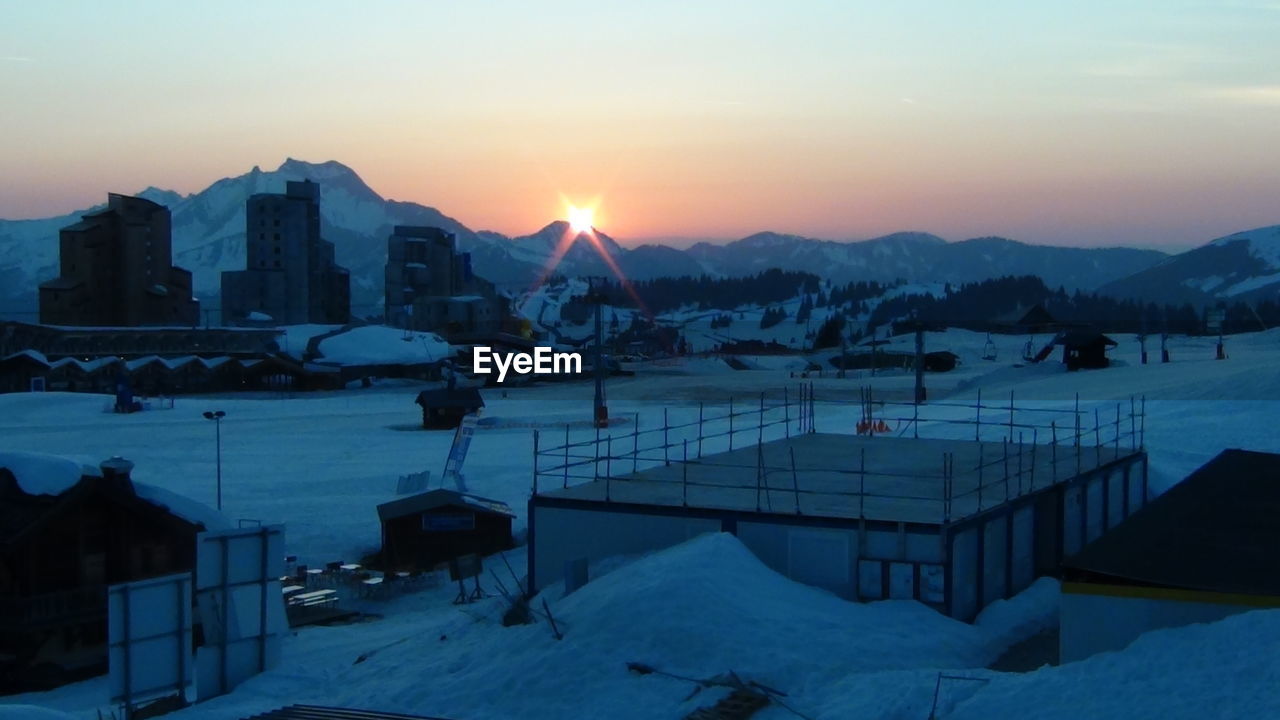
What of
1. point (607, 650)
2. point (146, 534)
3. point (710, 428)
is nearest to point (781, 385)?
point (710, 428)

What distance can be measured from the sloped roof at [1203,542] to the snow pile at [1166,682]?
142 cm

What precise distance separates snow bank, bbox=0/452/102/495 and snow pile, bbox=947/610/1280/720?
15.0 metres

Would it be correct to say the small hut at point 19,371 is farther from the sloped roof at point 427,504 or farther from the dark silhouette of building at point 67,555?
the dark silhouette of building at point 67,555

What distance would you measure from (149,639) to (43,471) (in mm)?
6557

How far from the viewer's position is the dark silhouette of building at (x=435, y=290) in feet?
387

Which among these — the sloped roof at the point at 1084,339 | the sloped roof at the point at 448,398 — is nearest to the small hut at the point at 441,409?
the sloped roof at the point at 448,398

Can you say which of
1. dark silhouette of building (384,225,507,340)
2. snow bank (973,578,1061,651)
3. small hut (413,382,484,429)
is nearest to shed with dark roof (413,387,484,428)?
small hut (413,382,484,429)

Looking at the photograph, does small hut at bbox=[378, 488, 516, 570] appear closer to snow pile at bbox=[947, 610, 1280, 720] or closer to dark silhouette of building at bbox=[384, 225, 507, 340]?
snow pile at bbox=[947, 610, 1280, 720]

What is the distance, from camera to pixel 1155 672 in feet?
34.5

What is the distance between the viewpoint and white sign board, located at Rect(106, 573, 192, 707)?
14383 millimetres

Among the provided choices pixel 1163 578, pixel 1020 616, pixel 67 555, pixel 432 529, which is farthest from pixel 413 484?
pixel 1163 578

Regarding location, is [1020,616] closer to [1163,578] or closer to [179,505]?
[1163,578]

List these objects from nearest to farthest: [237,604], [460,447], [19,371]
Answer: [237,604] < [460,447] < [19,371]

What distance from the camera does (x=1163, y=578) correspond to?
1256cm
